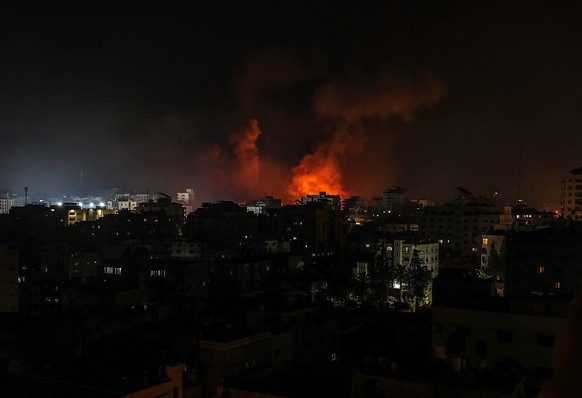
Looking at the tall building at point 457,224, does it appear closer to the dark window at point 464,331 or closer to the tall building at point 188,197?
the dark window at point 464,331

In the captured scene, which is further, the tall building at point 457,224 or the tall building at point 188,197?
the tall building at point 188,197

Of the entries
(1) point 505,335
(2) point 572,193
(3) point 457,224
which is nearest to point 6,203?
(3) point 457,224

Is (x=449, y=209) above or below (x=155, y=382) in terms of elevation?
above

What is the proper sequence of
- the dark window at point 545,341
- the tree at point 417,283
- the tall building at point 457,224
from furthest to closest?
the tall building at point 457,224 < the tree at point 417,283 < the dark window at point 545,341

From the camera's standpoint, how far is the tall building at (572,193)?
115 feet

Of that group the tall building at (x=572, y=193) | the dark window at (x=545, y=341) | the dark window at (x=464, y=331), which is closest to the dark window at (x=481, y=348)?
the dark window at (x=464, y=331)

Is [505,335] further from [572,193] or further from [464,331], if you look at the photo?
[572,193]

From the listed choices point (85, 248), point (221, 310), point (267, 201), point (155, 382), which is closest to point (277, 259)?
point (221, 310)

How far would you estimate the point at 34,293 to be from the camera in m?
14.1

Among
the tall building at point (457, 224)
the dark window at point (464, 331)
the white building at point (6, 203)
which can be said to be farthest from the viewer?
the white building at point (6, 203)

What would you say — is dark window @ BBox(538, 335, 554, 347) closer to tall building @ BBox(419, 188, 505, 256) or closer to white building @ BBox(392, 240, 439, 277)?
white building @ BBox(392, 240, 439, 277)

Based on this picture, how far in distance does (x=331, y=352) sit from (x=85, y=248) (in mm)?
14597

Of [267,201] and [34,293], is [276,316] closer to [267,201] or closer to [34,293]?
[34,293]

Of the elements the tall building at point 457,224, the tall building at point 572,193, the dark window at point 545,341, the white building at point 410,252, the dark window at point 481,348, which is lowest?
the dark window at point 481,348
